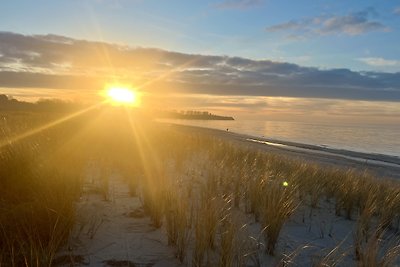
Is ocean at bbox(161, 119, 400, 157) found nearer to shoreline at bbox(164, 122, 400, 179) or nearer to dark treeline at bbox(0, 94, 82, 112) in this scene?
shoreline at bbox(164, 122, 400, 179)

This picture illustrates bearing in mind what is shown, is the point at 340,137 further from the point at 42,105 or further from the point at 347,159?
the point at 42,105

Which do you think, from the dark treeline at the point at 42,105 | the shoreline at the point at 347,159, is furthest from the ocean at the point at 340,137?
the dark treeline at the point at 42,105

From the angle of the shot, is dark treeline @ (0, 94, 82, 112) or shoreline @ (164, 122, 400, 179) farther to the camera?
dark treeline @ (0, 94, 82, 112)

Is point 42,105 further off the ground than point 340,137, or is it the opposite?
point 42,105

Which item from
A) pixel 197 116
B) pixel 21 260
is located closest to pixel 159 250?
pixel 21 260

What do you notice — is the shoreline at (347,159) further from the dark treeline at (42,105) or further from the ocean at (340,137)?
the dark treeline at (42,105)

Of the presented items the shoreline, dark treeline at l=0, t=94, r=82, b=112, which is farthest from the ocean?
dark treeline at l=0, t=94, r=82, b=112

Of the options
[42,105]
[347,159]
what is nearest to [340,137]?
[347,159]

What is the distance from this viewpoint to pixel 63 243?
4180 millimetres

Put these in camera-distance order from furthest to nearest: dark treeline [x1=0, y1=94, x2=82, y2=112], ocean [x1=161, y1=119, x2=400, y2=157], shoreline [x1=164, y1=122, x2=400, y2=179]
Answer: dark treeline [x1=0, y1=94, x2=82, y2=112]
ocean [x1=161, y1=119, x2=400, y2=157]
shoreline [x1=164, y1=122, x2=400, y2=179]

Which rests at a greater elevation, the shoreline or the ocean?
the shoreline

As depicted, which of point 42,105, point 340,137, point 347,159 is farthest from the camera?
point 42,105

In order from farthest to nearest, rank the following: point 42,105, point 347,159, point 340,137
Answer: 1. point 42,105
2. point 340,137
3. point 347,159

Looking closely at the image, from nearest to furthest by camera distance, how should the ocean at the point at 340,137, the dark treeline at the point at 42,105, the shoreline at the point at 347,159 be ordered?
the shoreline at the point at 347,159 → the ocean at the point at 340,137 → the dark treeline at the point at 42,105
